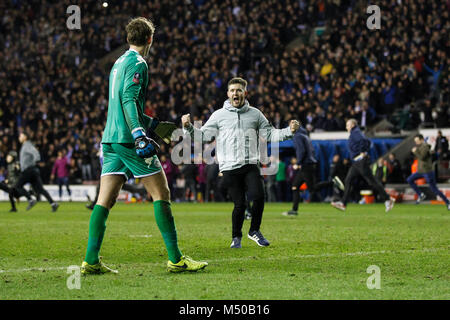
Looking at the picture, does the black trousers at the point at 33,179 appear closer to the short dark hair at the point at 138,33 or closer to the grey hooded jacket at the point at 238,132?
the grey hooded jacket at the point at 238,132

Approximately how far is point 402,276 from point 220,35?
30.5 m

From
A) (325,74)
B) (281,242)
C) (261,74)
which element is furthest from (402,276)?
(261,74)

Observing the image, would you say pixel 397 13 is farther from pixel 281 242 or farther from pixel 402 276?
pixel 402 276

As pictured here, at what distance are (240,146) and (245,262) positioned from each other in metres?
2.29

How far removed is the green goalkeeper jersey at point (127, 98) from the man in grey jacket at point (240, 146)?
2887 mm

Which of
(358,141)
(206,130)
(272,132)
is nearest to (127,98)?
A: (206,130)

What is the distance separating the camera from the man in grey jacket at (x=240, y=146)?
10.2 m

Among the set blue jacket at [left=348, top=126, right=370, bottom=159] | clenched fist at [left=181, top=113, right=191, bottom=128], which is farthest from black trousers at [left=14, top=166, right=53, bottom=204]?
clenched fist at [left=181, top=113, right=191, bottom=128]

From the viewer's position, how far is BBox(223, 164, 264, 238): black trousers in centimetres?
1017

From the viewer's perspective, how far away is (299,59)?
107 feet

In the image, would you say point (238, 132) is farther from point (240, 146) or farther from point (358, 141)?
point (358, 141)

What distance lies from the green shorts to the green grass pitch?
1004 millimetres

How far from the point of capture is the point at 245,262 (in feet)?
27.3

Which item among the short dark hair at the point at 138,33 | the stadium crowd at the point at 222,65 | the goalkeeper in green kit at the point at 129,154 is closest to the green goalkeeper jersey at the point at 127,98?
the goalkeeper in green kit at the point at 129,154
